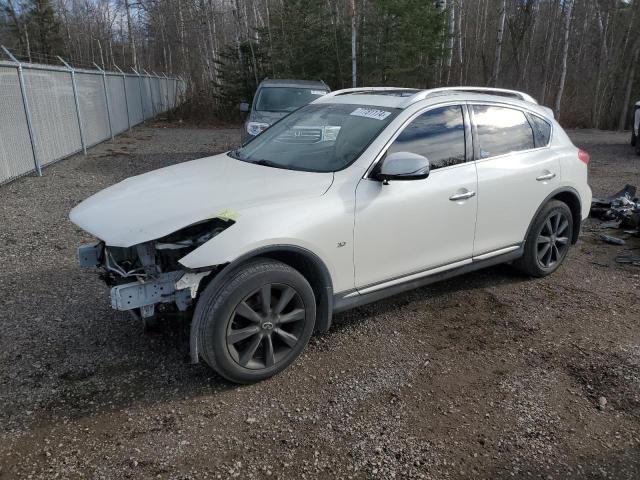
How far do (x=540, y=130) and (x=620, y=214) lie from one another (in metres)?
3.09

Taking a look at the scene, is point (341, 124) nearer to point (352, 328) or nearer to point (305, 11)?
point (352, 328)

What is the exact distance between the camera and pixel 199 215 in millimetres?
3055

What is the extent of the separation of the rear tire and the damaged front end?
314cm

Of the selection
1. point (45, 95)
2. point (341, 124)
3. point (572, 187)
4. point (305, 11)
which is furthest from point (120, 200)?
point (305, 11)

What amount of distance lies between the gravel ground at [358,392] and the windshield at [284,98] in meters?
7.06

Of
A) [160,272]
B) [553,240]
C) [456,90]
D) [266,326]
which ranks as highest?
[456,90]

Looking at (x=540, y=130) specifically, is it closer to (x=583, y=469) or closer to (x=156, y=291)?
(x=583, y=469)

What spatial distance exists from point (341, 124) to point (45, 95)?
9571 mm

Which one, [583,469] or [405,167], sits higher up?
[405,167]

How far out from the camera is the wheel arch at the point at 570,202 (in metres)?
4.84

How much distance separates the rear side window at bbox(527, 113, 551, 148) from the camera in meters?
4.83

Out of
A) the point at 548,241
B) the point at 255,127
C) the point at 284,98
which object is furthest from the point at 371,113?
the point at 284,98

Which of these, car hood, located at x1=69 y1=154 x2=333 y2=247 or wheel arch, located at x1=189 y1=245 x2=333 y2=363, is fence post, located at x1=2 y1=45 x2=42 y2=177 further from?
wheel arch, located at x1=189 y1=245 x2=333 y2=363

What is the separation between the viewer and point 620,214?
7086mm
